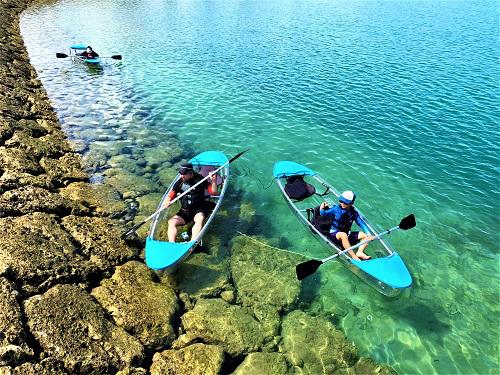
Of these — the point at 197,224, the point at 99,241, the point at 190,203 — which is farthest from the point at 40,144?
the point at 197,224

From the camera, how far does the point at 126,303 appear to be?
356 inches

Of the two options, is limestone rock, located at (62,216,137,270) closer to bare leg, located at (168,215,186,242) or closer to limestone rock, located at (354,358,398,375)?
bare leg, located at (168,215,186,242)

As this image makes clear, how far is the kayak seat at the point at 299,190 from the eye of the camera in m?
14.3

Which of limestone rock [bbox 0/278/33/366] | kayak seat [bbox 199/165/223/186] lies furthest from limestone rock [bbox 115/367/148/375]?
kayak seat [bbox 199/165/223/186]

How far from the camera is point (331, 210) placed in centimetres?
1201

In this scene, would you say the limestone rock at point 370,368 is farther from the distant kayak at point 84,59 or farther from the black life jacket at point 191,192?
the distant kayak at point 84,59

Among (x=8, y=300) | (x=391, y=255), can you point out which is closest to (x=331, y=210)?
(x=391, y=255)

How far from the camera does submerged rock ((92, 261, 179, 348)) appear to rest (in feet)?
28.1

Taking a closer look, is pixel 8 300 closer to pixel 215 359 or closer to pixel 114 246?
pixel 114 246

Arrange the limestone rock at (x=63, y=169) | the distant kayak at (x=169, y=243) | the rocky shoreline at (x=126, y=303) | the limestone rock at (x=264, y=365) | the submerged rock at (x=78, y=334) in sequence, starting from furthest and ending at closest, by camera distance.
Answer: the limestone rock at (x=63, y=169) → the distant kayak at (x=169, y=243) → the limestone rock at (x=264, y=365) → the rocky shoreline at (x=126, y=303) → the submerged rock at (x=78, y=334)

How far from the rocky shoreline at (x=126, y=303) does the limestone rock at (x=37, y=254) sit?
0.03 m

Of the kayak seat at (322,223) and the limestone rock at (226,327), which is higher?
the kayak seat at (322,223)

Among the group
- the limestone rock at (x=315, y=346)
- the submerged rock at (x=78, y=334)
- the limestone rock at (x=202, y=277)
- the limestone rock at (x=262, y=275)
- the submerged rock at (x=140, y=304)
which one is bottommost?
the limestone rock at (x=262, y=275)

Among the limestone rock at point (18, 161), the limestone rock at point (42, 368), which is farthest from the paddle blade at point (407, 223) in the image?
the limestone rock at point (18, 161)
